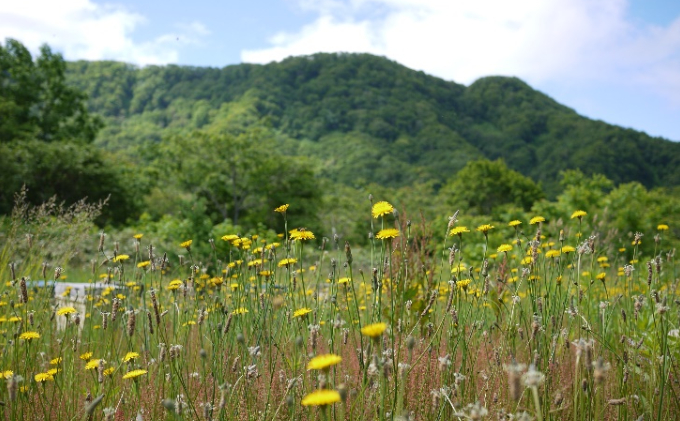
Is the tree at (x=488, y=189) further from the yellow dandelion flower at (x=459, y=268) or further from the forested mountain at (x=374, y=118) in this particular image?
the yellow dandelion flower at (x=459, y=268)

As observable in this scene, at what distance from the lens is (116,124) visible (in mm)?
65812

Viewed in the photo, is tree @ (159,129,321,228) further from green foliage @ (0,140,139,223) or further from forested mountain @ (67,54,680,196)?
forested mountain @ (67,54,680,196)

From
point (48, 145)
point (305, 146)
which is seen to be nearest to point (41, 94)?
point (48, 145)

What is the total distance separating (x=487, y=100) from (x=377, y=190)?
43.3 m

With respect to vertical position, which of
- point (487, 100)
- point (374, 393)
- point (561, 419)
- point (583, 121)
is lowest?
point (561, 419)

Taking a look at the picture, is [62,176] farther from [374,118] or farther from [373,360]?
[374,118]

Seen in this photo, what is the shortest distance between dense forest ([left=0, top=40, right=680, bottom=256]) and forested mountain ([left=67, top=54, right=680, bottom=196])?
0.26 m

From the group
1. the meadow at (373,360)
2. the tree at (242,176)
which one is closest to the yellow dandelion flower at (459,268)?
the meadow at (373,360)

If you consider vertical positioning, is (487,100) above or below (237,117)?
above

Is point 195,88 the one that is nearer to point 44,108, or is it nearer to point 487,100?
point 487,100

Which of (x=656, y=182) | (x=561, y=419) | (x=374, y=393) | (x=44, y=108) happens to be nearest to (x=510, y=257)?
(x=561, y=419)

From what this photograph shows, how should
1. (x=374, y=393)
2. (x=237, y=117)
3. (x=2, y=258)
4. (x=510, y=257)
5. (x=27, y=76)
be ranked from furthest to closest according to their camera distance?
(x=237, y=117), (x=27, y=76), (x=510, y=257), (x=2, y=258), (x=374, y=393)

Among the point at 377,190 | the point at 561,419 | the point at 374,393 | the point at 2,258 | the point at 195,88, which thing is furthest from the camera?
the point at 195,88

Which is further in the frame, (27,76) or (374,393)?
(27,76)
